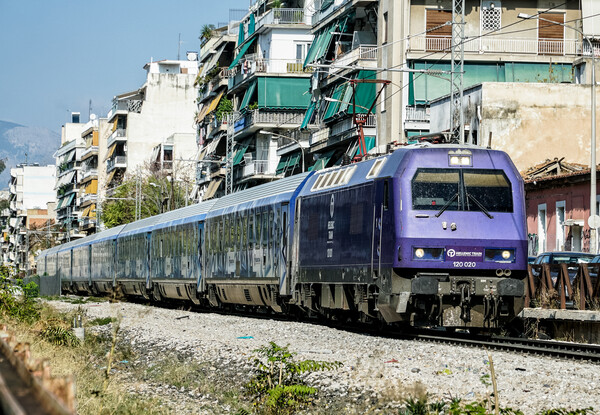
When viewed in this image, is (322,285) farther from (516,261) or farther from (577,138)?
(577,138)

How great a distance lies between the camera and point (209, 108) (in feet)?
290

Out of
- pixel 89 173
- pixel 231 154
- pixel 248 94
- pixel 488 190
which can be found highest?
pixel 89 173

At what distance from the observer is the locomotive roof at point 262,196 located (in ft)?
82.5

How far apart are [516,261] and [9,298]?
10.9 meters

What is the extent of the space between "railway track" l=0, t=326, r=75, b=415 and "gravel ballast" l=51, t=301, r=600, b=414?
9.95ft

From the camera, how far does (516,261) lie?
1803cm

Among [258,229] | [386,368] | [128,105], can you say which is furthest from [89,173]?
[386,368]

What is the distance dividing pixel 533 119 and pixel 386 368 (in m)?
33.1

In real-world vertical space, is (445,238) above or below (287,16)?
below

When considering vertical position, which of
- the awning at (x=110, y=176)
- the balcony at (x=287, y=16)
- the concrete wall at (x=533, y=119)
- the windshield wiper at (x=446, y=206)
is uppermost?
the balcony at (x=287, y=16)

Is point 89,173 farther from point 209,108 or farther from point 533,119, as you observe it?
point 533,119

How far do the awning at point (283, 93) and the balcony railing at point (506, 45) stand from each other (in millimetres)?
18971

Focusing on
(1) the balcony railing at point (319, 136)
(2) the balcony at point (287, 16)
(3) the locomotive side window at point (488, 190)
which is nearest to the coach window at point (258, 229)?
(3) the locomotive side window at point (488, 190)

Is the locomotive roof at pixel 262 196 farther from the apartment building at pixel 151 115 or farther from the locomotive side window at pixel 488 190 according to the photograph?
the apartment building at pixel 151 115
